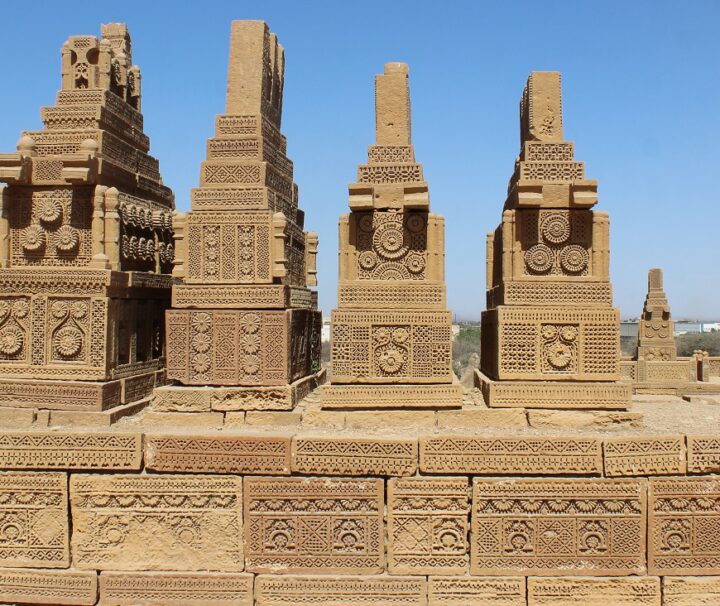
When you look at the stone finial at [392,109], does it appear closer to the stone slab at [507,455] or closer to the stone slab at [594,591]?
the stone slab at [507,455]

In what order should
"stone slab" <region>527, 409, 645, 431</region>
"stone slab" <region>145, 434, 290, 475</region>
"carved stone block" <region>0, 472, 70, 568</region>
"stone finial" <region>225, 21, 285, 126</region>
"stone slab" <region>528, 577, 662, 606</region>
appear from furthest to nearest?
"stone finial" <region>225, 21, 285, 126</region> → "stone slab" <region>527, 409, 645, 431</region> → "carved stone block" <region>0, 472, 70, 568</region> → "stone slab" <region>145, 434, 290, 475</region> → "stone slab" <region>528, 577, 662, 606</region>

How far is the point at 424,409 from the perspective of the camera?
18.1 ft

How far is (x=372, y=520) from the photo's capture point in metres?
4.84

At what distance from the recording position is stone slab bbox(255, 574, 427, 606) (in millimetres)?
4766

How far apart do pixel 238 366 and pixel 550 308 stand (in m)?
2.82

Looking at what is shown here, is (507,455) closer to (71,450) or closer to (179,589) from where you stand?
(179,589)

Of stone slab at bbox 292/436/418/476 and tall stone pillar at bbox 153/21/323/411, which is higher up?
tall stone pillar at bbox 153/21/323/411

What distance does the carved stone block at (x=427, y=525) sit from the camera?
15.8 ft

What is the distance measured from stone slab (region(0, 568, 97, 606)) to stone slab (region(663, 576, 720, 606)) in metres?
4.37

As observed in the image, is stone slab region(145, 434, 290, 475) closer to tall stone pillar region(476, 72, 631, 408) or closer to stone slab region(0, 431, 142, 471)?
stone slab region(0, 431, 142, 471)

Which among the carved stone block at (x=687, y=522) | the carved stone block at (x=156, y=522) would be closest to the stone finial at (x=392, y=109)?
the carved stone block at (x=156, y=522)

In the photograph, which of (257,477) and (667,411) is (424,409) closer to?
(257,477)

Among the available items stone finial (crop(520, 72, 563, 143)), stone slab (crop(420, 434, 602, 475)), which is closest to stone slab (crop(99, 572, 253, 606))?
stone slab (crop(420, 434, 602, 475))

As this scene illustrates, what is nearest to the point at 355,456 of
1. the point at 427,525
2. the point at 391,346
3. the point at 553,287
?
the point at 427,525
